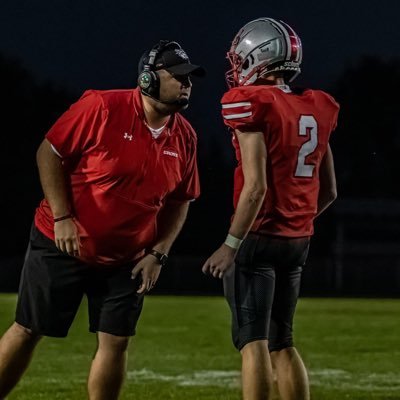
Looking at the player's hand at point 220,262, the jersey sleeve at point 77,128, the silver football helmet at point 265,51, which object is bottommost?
the player's hand at point 220,262

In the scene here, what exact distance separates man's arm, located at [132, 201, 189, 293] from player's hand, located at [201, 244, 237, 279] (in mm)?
521

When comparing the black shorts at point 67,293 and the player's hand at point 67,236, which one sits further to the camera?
the black shorts at point 67,293

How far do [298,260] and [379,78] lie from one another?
52.7m

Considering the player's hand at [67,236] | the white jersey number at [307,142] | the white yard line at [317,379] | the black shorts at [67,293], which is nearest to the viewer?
the white jersey number at [307,142]

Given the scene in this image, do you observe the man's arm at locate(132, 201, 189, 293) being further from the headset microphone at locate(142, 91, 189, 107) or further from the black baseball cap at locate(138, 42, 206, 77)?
the black baseball cap at locate(138, 42, 206, 77)

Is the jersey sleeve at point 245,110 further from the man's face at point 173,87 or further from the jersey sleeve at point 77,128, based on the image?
the jersey sleeve at point 77,128

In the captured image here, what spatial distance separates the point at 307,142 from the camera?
500 centimetres

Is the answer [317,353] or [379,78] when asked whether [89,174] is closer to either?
[317,353]

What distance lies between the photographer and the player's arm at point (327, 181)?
211 inches

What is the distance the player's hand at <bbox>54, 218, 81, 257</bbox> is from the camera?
511cm

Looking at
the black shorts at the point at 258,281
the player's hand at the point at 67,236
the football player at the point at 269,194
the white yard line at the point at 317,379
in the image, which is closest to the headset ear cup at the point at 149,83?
the football player at the point at 269,194

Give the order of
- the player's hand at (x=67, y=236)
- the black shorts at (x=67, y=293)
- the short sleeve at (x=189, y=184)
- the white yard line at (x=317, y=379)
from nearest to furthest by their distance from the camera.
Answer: the player's hand at (x=67, y=236), the black shorts at (x=67, y=293), the short sleeve at (x=189, y=184), the white yard line at (x=317, y=379)

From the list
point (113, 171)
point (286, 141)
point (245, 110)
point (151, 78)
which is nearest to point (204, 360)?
point (113, 171)

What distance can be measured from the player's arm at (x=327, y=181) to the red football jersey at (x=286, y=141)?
6.6 inches
